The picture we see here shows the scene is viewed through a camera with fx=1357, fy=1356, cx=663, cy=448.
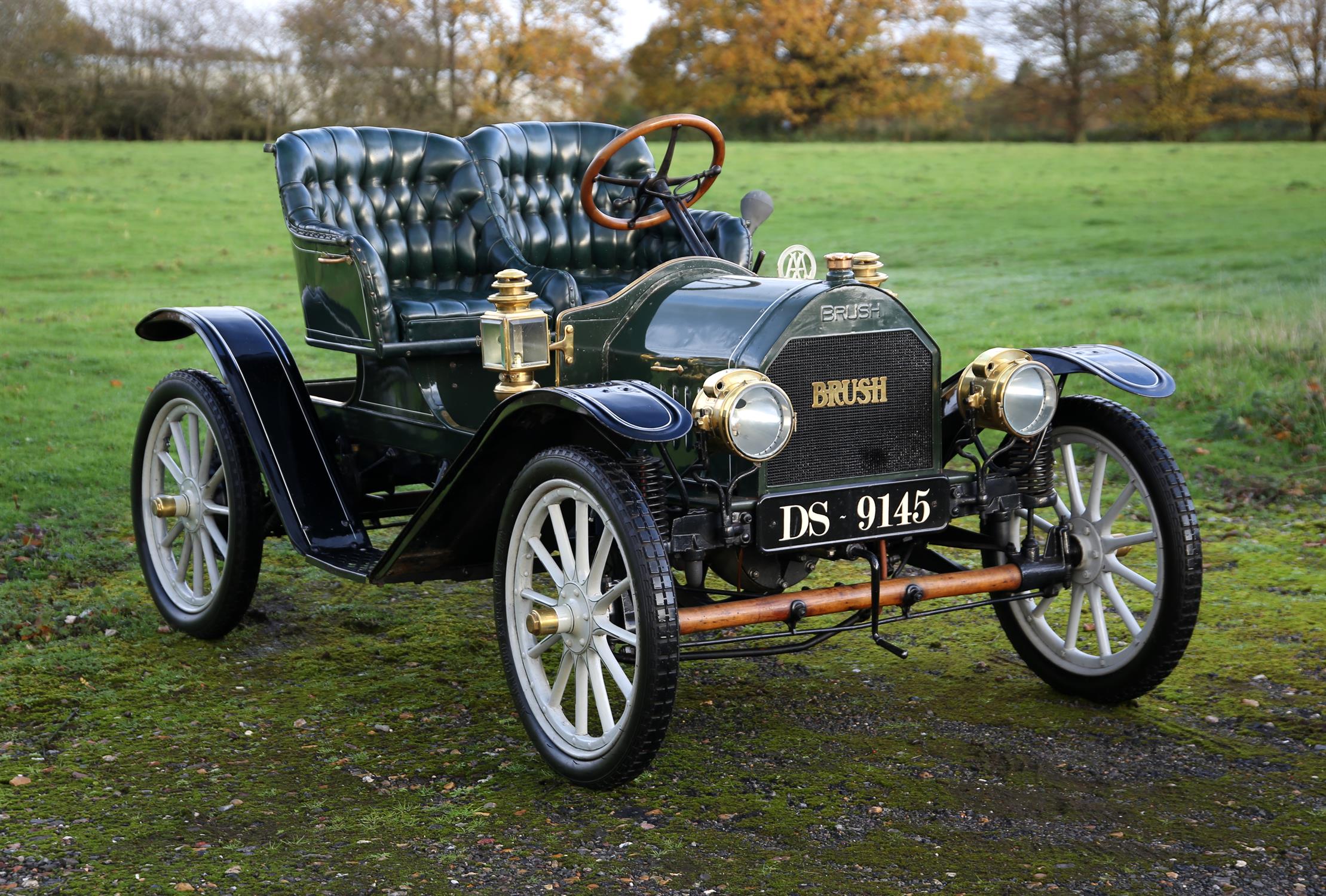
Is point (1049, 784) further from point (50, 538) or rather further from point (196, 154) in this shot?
point (196, 154)

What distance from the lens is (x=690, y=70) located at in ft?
136

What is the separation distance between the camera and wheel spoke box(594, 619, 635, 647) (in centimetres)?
339

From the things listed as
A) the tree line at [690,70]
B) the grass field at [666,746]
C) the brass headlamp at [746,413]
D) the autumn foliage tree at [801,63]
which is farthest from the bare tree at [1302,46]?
the brass headlamp at [746,413]

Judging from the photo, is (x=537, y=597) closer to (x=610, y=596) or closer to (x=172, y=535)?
(x=610, y=596)

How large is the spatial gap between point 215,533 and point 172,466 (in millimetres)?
396

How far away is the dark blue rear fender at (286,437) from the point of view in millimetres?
4566

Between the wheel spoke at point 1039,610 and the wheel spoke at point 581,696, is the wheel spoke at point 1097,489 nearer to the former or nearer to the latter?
the wheel spoke at point 1039,610

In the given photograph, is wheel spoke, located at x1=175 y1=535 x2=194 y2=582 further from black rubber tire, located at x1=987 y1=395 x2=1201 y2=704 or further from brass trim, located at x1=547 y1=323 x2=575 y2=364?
black rubber tire, located at x1=987 y1=395 x2=1201 y2=704

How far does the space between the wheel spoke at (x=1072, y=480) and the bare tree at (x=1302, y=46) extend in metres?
33.7

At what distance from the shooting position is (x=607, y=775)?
3.45m

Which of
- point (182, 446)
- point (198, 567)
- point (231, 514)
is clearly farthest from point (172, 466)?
point (231, 514)

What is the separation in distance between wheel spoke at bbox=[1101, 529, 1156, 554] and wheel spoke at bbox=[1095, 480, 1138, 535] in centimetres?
3

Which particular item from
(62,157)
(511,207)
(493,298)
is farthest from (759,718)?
(62,157)

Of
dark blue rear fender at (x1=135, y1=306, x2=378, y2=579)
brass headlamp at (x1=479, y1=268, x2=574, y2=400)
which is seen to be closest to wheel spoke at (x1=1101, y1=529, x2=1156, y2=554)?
brass headlamp at (x1=479, y1=268, x2=574, y2=400)
